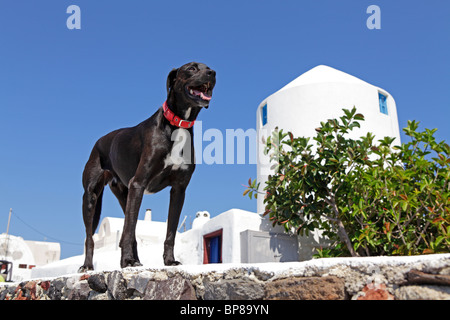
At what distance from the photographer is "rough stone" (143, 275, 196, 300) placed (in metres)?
2.61

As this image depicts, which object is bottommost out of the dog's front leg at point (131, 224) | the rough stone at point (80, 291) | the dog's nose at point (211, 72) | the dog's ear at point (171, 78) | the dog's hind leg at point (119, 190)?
the rough stone at point (80, 291)

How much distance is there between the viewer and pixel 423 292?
1717mm

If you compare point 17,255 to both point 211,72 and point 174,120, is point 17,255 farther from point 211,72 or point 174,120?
point 211,72

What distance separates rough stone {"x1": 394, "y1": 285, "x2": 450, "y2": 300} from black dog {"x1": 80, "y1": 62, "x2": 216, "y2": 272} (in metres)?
2.29

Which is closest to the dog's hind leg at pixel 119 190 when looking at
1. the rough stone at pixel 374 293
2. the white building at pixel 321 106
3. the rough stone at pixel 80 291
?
the rough stone at pixel 80 291

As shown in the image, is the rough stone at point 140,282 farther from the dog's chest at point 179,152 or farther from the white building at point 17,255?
the white building at point 17,255

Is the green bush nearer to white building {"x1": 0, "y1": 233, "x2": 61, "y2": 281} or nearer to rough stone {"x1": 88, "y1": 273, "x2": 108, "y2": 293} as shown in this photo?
rough stone {"x1": 88, "y1": 273, "x2": 108, "y2": 293}

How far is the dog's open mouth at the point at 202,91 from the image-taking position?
369cm

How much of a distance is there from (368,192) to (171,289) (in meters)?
5.84

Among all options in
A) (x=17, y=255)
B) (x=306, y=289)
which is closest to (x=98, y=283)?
(x=306, y=289)

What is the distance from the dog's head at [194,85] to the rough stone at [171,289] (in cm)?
160

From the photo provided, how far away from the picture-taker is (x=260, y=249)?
949 centimetres
